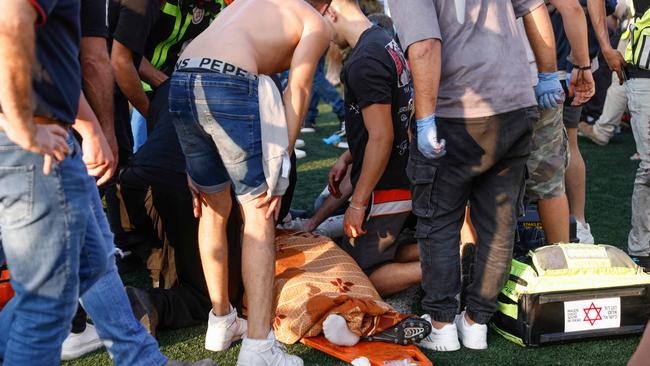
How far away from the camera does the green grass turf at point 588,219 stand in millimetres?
3373

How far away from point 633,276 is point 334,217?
1.80 meters

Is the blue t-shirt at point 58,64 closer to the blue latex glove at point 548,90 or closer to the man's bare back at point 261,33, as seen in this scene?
the man's bare back at point 261,33

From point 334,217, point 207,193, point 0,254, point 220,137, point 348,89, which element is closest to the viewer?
point 0,254

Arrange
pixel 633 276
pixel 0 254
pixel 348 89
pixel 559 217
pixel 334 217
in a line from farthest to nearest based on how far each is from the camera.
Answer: pixel 334 217 < pixel 559 217 < pixel 348 89 < pixel 633 276 < pixel 0 254

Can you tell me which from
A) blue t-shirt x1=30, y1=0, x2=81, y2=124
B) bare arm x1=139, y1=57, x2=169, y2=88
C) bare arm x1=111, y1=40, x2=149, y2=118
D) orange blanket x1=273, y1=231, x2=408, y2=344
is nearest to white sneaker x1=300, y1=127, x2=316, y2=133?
bare arm x1=139, y1=57, x2=169, y2=88

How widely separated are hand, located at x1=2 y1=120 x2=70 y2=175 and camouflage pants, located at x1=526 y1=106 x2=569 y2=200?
8.08 ft

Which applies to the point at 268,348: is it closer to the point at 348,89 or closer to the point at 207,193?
the point at 207,193

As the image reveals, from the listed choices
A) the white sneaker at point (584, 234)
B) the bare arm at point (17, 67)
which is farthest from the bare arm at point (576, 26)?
the bare arm at point (17, 67)

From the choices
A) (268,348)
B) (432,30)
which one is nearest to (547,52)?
(432,30)

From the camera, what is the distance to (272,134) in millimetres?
3090

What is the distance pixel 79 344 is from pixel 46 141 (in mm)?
1382

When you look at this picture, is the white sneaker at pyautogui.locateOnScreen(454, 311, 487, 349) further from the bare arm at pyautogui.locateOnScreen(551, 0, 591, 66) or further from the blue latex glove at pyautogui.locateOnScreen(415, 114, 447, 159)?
the bare arm at pyautogui.locateOnScreen(551, 0, 591, 66)

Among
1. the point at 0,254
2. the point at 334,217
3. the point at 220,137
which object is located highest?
the point at 220,137

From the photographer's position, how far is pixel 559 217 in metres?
4.16
